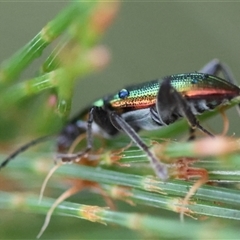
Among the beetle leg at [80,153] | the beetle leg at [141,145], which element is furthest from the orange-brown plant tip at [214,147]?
the beetle leg at [80,153]

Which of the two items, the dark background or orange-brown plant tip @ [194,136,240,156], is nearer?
orange-brown plant tip @ [194,136,240,156]

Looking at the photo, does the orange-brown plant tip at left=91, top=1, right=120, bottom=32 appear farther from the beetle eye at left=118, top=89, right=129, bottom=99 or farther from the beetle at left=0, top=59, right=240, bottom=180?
the beetle eye at left=118, top=89, right=129, bottom=99

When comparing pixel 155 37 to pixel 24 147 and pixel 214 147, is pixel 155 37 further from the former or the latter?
pixel 214 147

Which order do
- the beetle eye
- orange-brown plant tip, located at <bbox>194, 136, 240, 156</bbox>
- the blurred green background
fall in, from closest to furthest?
orange-brown plant tip, located at <bbox>194, 136, 240, 156</bbox> → the beetle eye → the blurred green background

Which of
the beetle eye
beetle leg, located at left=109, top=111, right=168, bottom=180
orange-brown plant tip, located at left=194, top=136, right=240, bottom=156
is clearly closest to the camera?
orange-brown plant tip, located at left=194, top=136, right=240, bottom=156

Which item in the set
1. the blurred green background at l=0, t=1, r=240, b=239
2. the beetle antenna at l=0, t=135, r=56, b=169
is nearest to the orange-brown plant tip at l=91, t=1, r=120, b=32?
the beetle antenna at l=0, t=135, r=56, b=169

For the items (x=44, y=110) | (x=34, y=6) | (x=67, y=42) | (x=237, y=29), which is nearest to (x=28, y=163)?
(x=44, y=110)
